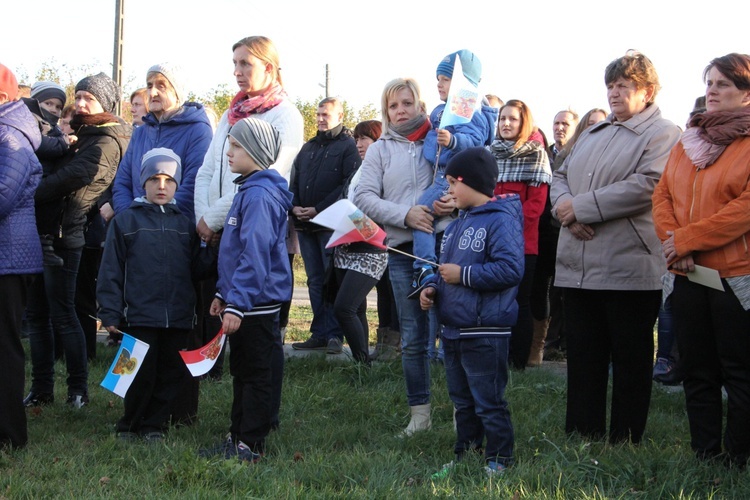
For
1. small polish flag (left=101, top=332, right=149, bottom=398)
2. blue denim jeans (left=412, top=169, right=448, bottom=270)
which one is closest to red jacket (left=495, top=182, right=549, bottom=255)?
blue denim jeans (left=412, top=169, right=448, bottom=270)

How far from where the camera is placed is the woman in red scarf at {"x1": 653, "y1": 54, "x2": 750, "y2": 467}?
4.36 meters

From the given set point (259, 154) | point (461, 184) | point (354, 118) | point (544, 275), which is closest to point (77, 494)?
point (259, 154)

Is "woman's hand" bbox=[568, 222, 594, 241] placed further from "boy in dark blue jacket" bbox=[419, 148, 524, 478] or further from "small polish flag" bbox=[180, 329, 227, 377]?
"small polish flag" bbox=[180, 329, 227, 377]

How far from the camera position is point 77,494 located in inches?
159

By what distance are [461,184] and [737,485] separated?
209 centimetres

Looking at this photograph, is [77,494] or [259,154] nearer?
[77,494]

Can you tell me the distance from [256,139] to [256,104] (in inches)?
28.6

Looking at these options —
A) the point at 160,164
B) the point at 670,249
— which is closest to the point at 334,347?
the point at 160,164

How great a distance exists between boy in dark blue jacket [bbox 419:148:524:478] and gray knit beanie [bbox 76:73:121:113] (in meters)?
3.28

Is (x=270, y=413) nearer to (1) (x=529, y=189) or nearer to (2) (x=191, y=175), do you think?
(2) (x=191, y=175)

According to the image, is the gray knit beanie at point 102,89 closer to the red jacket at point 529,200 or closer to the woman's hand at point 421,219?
the woman's hand at point 421,219

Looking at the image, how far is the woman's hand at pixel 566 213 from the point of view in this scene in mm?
5070

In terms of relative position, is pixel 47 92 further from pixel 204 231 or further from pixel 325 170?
pixel 325 170

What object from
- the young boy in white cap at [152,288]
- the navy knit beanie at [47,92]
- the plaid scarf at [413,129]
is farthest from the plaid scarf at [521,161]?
the navy knit beanie at [47,92]
